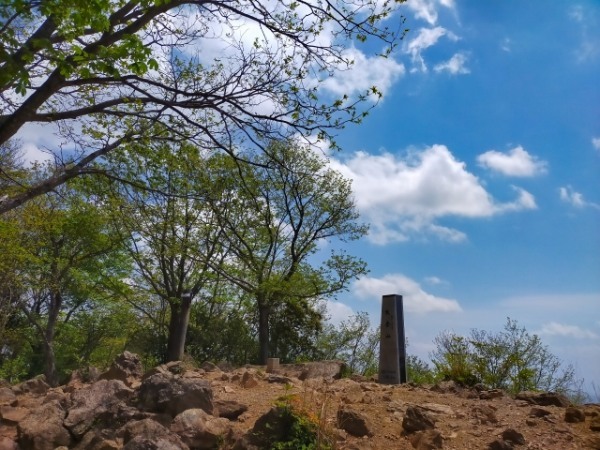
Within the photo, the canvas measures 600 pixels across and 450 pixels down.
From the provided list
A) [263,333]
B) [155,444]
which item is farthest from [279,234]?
[155,444]

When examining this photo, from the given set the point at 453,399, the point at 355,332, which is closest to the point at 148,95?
the point at 453,399

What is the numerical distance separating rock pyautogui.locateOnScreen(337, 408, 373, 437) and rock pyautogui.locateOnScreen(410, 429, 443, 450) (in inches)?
18.8

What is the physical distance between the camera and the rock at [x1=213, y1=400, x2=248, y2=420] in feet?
20.7

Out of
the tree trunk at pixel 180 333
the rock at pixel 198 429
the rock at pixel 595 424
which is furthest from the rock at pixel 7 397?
the tree trunk at pixel 180 333

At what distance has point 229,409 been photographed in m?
6.37

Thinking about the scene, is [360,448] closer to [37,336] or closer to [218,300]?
[218,300]

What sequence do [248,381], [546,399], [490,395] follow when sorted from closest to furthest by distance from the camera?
1. [546,399]
2. [490,395]
3. [248,381]

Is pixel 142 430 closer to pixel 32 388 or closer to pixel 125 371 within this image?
pixel 125 371

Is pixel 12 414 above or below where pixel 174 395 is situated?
below

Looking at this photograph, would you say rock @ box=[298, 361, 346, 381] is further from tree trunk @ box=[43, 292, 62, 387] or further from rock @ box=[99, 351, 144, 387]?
tree trunk @ box=[43, 292, 62, 387]

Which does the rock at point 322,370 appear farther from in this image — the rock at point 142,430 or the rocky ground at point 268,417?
the rock at point 142,430

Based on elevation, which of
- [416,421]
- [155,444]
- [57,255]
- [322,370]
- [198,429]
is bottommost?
[155,444]

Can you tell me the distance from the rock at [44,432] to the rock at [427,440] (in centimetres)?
407

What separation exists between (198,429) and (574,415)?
15.0ft
